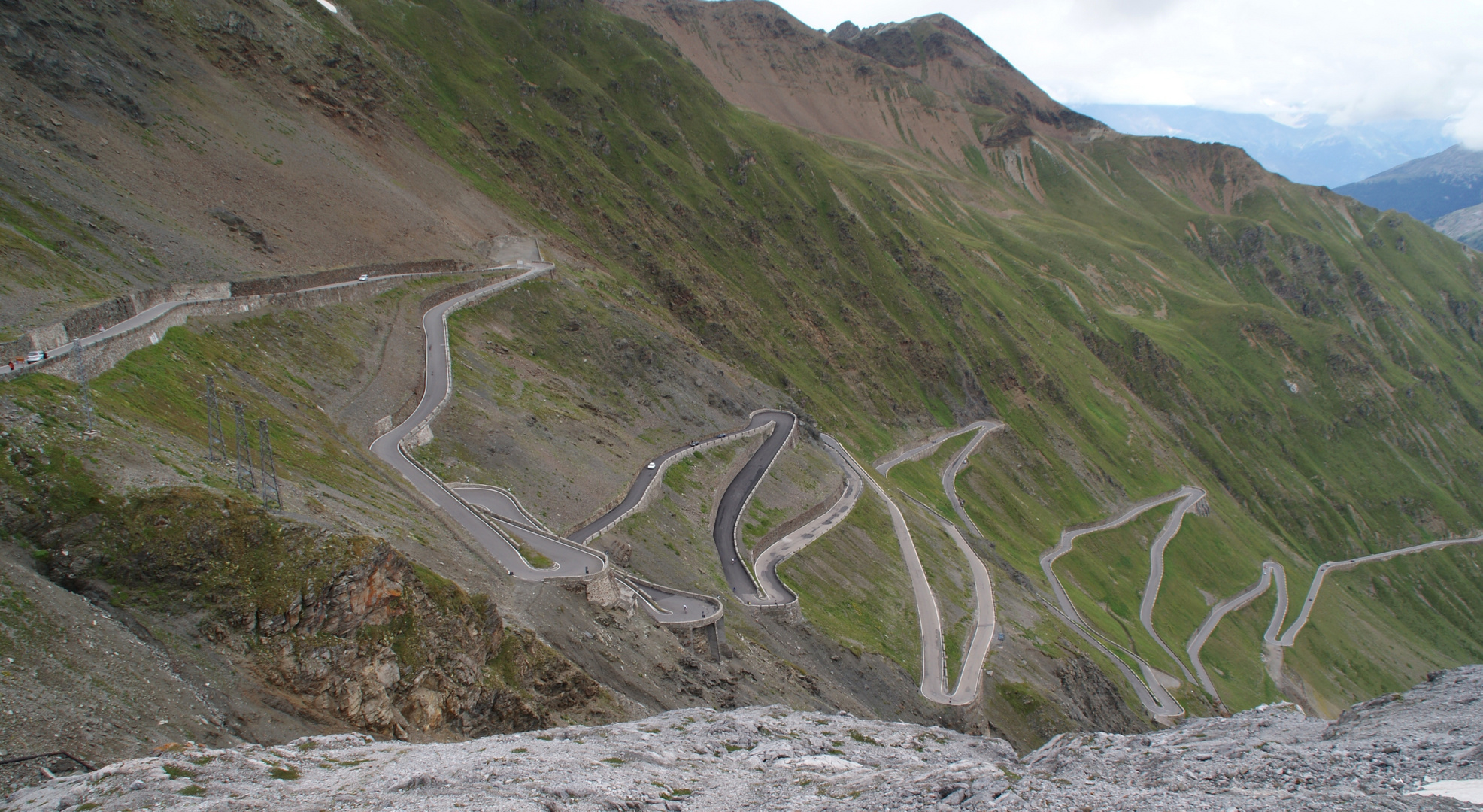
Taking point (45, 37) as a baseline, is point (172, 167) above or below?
below

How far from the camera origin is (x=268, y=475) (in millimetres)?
28984

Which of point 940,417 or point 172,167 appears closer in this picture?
point 172,167

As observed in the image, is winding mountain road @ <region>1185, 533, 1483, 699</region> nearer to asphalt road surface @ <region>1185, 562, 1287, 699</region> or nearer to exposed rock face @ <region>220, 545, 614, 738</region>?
asphalt road surface @ <region>1185, 562, 1287, 699</region>

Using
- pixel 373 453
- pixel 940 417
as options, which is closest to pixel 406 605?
pixel 373 453

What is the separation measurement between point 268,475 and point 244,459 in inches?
65.7

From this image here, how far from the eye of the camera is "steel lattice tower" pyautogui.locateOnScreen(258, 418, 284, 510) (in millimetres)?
26516

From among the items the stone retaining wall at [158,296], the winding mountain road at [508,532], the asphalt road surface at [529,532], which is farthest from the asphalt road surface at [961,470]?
the stone retaining wall at [158,296]

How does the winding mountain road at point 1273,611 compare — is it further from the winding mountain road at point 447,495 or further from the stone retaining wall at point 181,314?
the stone retaining wall at point 181,314

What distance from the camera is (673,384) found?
7462 centimetres

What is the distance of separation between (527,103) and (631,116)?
21.6 m

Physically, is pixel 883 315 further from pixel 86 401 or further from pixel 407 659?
pixel 86 401

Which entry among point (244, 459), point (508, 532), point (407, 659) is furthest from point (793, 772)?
point (244, 459)

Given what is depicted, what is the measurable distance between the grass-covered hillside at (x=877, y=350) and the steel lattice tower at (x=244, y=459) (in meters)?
18.2

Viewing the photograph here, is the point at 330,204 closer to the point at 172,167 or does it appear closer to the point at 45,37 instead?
the point at 172,167
